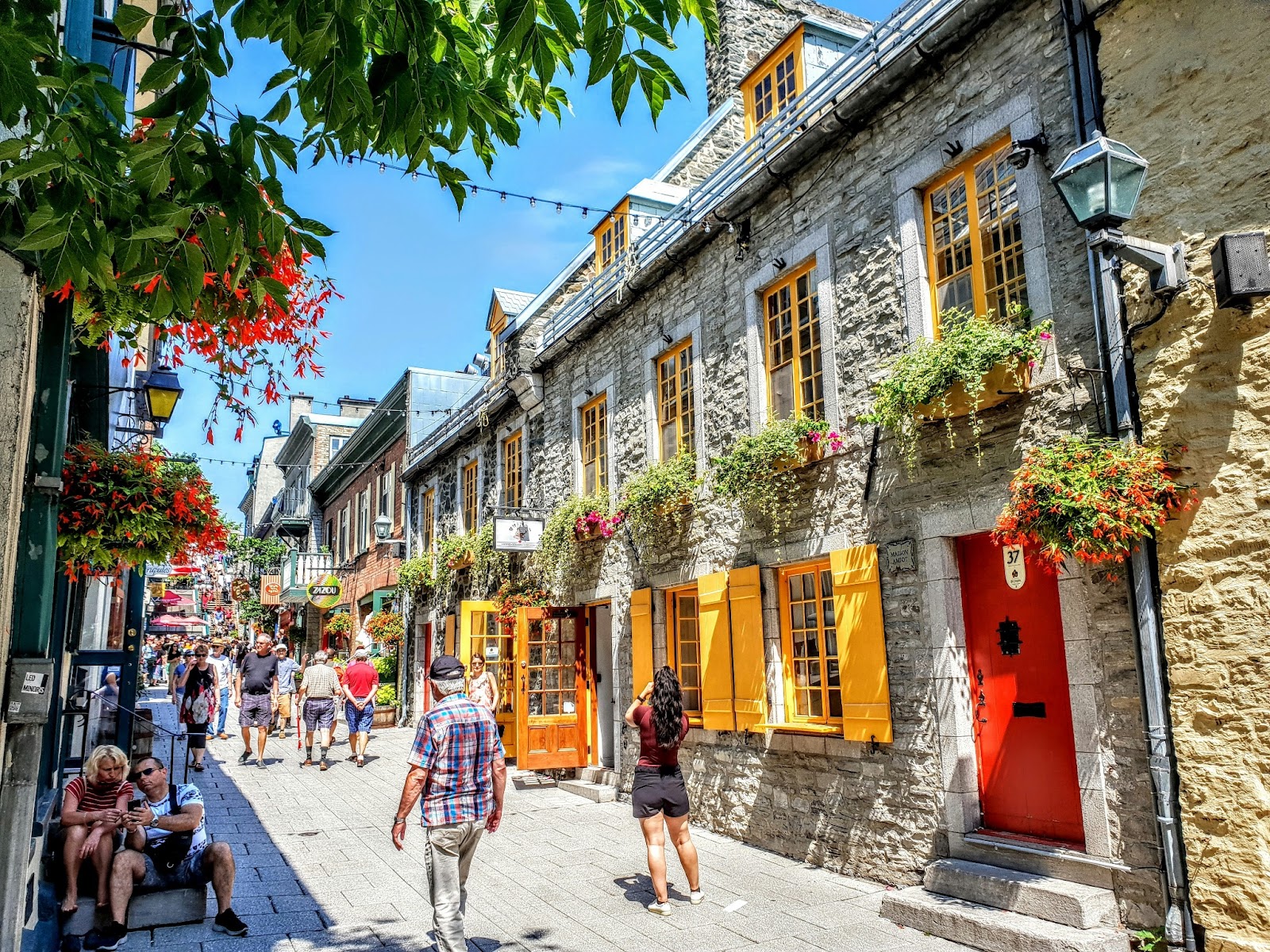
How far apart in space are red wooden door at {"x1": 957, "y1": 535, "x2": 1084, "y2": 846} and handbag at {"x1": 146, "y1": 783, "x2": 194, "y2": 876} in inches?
209

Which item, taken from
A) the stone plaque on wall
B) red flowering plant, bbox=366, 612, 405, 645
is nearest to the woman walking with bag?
red flowering plant, bbox=366, 612, 405, 645

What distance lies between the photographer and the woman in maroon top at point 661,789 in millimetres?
6414

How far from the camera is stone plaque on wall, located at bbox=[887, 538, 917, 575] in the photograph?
7000mm

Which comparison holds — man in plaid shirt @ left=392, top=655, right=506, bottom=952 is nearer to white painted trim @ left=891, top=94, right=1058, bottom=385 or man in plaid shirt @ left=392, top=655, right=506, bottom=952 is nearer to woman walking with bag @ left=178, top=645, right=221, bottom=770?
white painted trim @ left=891, top=94, right=1058, bottom=385

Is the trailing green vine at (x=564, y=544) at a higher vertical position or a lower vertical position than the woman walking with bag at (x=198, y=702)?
higher

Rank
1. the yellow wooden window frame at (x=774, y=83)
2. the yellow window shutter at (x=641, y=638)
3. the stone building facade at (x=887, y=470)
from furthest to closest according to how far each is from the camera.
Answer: the yellow window shutter at (x=641, y=638) < the yellow wooden window frame at (x=774, y=83) < the stone building facade at (x=887, y=470)

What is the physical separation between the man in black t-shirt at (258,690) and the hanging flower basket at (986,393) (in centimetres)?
989

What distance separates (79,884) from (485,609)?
27.5 feet

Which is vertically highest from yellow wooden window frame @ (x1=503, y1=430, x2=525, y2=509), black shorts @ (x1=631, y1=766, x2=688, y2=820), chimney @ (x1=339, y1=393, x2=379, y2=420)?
chimney @ (x1=339, y1=393, x2=379, y2=420)

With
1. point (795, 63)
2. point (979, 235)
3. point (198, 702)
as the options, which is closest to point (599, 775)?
point (198, 702)

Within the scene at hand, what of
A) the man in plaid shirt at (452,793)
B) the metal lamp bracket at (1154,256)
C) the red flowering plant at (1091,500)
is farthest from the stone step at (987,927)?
Result: the metal lamp bracket at (1154,256)

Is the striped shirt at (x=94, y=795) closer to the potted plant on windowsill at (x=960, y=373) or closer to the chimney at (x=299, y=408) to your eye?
the potted plant on windowsill at (x=960, y=373)

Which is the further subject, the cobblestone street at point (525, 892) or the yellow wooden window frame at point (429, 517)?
the yellow wooden window frame at point (429, 517)

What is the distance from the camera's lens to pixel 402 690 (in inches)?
758
